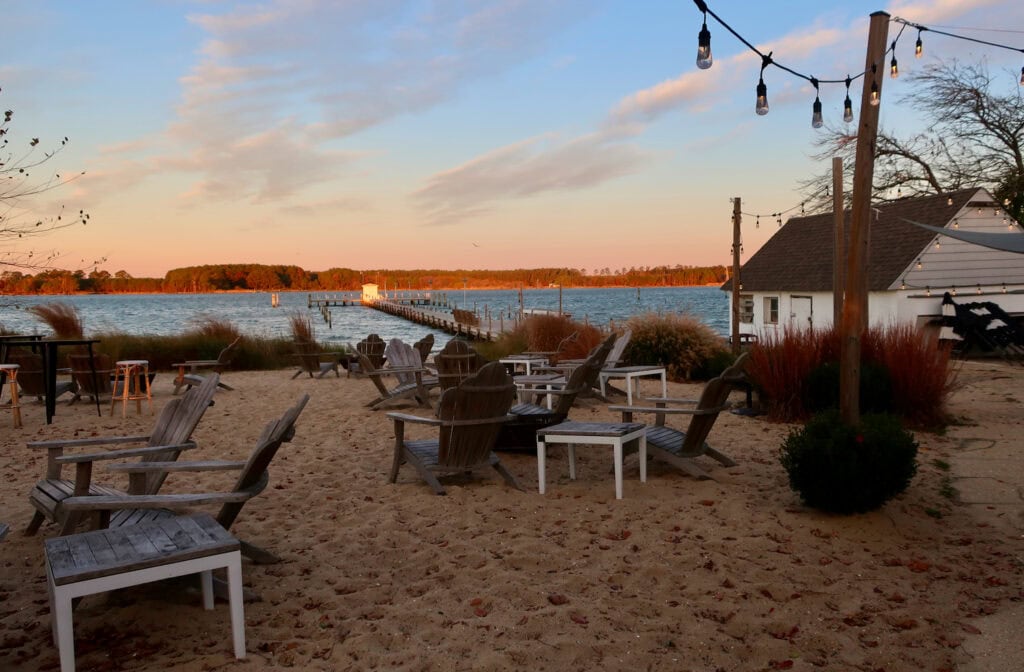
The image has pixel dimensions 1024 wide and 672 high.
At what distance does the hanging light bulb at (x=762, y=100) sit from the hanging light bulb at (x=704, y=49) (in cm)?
144

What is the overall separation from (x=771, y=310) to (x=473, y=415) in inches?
722

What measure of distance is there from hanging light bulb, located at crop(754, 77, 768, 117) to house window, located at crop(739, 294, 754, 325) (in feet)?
58.7

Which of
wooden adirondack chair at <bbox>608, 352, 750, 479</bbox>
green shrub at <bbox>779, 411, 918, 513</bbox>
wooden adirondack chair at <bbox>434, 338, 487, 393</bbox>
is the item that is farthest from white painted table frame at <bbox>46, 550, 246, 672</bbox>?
wooden adirondack chair at <bbox>434, 338, 487, 393</bbox>

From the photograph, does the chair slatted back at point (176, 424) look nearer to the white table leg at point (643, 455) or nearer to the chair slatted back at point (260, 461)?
the chair slatted back at point (260, 461)

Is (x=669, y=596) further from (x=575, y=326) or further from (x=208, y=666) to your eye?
(x=575, y=326)

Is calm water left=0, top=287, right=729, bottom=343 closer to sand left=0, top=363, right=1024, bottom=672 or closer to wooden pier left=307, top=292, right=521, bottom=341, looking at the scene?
wooden pier left=307, top=292, right=521, bottom=341

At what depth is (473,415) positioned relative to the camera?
5551mm

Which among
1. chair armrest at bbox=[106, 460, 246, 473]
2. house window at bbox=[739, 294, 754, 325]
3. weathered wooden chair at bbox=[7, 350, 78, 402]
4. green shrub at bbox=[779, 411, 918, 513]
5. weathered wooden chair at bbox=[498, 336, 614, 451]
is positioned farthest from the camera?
house window at bbox=[739, 294, 754, 325]

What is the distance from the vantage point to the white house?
17.6 m

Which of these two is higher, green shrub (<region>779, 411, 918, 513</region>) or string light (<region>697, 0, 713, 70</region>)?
string light (<region>697, 0, 713, 70</region>)

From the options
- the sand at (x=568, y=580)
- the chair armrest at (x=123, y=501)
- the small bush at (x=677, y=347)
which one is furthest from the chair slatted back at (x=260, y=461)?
the small bush at (x=677, y=347)

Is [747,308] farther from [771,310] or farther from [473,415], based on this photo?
[473,415]

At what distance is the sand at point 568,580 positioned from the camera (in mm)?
3182

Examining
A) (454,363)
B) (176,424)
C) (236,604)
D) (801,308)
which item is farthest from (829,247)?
(236,604)
